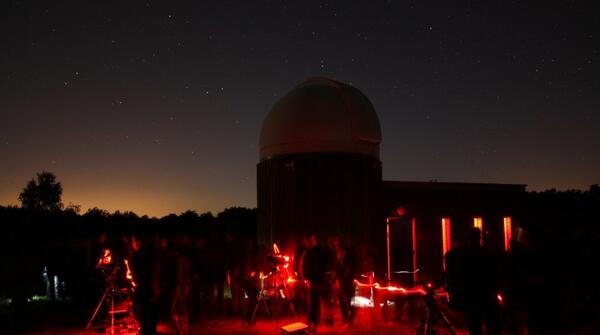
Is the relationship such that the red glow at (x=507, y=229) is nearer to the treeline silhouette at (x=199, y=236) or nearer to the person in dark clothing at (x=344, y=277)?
the treeline silhouette at (x=199, y=236)

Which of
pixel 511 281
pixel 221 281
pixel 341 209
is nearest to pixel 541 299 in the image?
pixel 511 281

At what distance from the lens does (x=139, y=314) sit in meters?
8.39

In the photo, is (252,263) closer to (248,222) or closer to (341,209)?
(341,209)

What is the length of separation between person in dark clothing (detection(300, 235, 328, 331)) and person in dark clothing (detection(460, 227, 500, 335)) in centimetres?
334

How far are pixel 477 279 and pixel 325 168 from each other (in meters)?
8.83

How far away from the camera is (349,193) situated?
15227 mm

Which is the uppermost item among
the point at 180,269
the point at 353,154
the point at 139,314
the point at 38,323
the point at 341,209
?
the point at 353,154

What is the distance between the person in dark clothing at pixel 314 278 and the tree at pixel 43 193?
1830 inches

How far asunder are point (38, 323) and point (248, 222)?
2719cm

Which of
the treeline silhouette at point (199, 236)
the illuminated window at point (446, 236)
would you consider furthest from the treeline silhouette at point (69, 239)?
the illuminated window at point (446, 236)

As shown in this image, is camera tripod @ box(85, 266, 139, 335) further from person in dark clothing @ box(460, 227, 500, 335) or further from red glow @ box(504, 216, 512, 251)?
red glow @ box(504, 216, 512, 251)

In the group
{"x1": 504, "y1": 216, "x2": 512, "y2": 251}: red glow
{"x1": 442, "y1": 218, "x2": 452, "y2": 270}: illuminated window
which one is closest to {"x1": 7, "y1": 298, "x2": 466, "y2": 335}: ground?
{"x1": 442, "y1": 218, "x2": 452, "y2": 270}: illuminated window

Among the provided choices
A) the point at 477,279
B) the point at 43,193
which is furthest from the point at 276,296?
the point at 43,193

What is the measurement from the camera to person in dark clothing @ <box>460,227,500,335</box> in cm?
648
